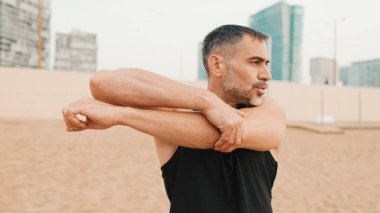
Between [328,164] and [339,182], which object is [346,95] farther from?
[339,182]

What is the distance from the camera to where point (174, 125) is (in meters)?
1.17

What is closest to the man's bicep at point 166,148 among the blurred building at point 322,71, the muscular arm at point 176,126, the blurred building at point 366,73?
the muscular arm at point 176,126

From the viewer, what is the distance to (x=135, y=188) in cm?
651

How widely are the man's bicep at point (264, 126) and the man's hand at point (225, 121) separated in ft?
0.23

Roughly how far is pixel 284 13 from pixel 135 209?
121 meters

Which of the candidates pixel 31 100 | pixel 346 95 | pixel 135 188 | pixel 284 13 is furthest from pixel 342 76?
pixel 135 188

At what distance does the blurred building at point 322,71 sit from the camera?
34.3 metres

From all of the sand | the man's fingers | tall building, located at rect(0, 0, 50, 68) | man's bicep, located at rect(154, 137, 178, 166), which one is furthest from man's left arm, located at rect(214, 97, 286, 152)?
tall building, located at rect(0, 0, 50, 68)

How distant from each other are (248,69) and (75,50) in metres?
107

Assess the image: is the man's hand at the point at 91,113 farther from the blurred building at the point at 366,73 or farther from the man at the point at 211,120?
the blurred building at the point at 366,73

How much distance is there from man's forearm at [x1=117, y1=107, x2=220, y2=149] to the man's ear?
0.29 m

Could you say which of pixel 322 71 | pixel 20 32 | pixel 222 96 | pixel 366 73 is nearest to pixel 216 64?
pixel 222 96

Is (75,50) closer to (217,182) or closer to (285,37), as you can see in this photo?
(285,37)

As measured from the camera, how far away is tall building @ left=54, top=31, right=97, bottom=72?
100500 millimetres
